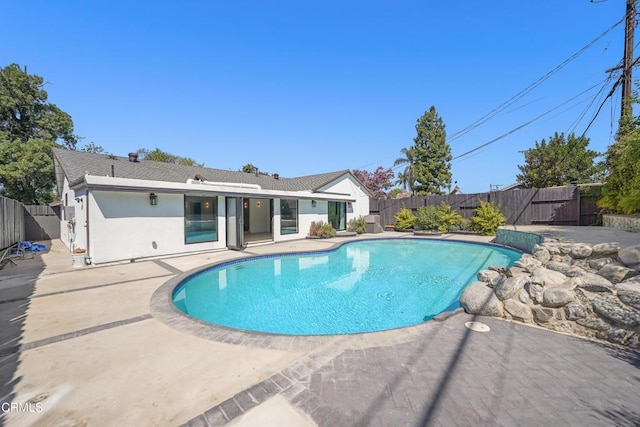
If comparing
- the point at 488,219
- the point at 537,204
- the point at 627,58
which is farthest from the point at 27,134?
the point at 627,58

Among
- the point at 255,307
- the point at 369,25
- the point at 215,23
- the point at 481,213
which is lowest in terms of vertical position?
the point at 255,307

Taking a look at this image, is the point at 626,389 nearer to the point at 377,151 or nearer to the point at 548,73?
the point at 548,73

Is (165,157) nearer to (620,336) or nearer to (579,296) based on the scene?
(579,296)

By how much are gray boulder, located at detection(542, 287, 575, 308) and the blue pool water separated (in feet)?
6.61

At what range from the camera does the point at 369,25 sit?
1287cm

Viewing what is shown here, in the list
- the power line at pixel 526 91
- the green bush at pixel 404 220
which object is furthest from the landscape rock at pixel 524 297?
the green bush at pixel 404 220

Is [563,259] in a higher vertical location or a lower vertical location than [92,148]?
lower

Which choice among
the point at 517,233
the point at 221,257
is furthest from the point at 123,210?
the point at 517,233

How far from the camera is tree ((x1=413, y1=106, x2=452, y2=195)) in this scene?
87.0ft

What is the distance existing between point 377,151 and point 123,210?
26.7 metres

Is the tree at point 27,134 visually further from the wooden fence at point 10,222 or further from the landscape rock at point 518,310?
the landscape rock at point 518,310

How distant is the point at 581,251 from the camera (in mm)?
4840

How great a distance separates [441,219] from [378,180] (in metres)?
15.6

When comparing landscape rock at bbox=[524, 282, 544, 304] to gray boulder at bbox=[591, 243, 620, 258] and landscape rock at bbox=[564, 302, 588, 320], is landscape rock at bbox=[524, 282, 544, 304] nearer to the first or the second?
landscape rock at bbox=[564, 302, 588, 320]
